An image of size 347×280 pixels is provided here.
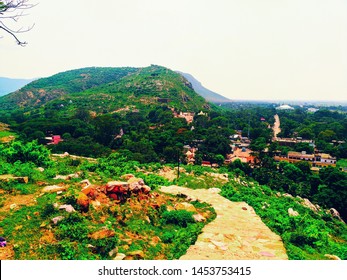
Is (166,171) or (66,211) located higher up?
(66,211)

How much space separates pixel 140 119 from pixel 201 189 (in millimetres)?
55417

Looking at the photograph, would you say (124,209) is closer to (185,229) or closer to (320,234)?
(185,229)

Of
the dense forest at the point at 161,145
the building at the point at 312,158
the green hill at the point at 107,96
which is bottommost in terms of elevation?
the building at the point at 312,158

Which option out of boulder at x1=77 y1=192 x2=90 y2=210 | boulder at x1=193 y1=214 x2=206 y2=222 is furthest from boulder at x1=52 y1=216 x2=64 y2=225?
boulder at x1=193 y1=214 x2=206 y2=222

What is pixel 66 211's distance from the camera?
29.5 ft

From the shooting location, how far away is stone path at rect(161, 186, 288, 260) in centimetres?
877

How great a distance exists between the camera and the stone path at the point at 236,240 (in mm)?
8773

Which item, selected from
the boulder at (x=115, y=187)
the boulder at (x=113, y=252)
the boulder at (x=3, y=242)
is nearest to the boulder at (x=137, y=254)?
the boulder at (x=113, y=252)

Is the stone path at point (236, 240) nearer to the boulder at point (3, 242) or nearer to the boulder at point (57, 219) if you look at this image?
the boulder at point (57, 219)

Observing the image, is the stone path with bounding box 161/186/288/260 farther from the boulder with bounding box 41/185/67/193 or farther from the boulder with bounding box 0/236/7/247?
the boulder with bounding box 41/185/67/193

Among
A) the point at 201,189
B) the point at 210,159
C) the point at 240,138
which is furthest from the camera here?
the point at 240,138

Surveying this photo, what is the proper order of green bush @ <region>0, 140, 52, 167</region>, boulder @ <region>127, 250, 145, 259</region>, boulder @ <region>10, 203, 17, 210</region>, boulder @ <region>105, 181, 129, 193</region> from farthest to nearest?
green bush @ <region>0, 140, 52, 167</region> < boulder @ <region>105, 181, 129, 193</region> < boulder @ <region>10, 203, 17, 210</region> < boulder @ <region>127, 250, 145, 259</region>

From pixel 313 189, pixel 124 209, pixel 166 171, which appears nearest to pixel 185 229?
pixel 124 209

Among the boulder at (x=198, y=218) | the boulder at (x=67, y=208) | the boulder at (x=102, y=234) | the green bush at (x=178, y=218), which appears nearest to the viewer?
the boulder at (x=102, y=234)
